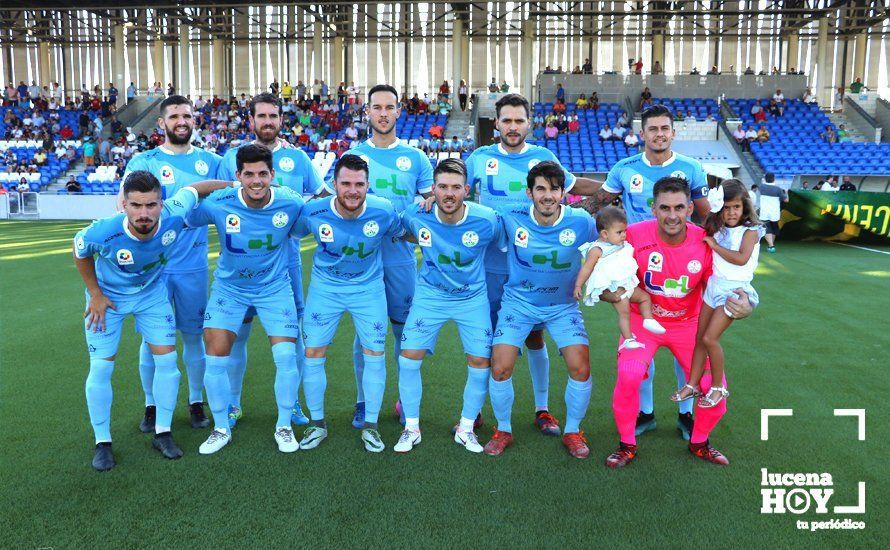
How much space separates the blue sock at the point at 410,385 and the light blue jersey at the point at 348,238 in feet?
1.78

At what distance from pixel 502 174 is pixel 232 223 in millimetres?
1797

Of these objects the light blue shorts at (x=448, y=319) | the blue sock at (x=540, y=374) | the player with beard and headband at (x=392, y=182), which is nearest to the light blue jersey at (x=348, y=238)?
the player with beard and headband at (x=392, y=182)

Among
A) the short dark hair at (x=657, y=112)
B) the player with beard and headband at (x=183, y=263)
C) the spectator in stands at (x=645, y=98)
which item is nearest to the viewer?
the short dark hair at (x=657, y=112)

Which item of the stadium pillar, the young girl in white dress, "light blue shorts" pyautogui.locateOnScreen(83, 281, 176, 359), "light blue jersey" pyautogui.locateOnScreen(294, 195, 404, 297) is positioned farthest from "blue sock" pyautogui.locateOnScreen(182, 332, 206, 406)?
the stadium pillar

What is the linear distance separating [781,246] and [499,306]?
39.7ft

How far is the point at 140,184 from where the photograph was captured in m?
3.87

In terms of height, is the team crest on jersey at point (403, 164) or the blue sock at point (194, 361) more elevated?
the team crest on jersey at point (403, 164)

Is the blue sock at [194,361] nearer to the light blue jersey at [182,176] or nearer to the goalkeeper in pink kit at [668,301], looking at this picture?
the light blue jersey at [182,176]

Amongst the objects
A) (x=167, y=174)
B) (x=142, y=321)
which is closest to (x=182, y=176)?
(x=167, y=174)

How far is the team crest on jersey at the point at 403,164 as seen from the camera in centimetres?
477

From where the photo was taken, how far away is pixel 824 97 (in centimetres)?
3095

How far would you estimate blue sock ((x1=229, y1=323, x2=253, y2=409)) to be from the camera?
458cm

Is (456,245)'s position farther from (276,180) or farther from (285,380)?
(276,180)

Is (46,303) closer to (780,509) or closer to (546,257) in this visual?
(546,257)
